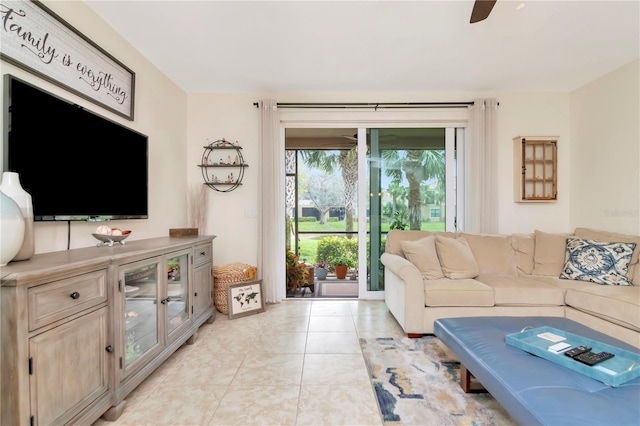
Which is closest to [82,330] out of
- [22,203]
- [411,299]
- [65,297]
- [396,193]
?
[65,297]

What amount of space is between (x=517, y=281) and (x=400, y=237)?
1.14 metres

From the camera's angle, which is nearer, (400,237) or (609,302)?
(609,302)

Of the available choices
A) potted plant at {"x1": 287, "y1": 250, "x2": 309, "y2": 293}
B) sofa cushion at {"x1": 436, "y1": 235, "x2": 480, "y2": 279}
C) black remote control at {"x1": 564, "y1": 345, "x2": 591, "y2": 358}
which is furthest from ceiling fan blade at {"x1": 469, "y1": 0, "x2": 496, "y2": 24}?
potted plant at {"x1": 287, "y1": 250, "x2": 309, "y2": 293}

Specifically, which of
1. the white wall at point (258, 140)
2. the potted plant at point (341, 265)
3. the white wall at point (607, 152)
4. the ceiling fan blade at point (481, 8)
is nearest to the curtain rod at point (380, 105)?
the white wall at point (258, 140)

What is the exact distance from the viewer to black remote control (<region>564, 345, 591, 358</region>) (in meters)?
1.34

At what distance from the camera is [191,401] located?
5.51 feet

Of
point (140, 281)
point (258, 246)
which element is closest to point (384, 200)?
point (258, 246)

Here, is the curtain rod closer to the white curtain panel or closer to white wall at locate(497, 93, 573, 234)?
the white curtain panel

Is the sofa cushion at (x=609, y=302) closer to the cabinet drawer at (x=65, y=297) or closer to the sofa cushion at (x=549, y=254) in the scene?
the sofa cushion at (x=549, y=254)

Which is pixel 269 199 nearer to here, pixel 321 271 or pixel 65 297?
pixel 321 271

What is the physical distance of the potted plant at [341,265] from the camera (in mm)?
4758

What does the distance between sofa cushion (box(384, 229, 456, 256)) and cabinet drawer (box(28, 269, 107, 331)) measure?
8.45 ft

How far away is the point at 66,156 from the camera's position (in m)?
1.69

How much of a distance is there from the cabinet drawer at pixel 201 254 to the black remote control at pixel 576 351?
254 cm
